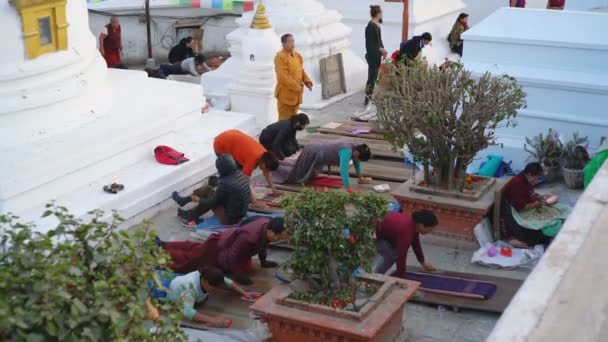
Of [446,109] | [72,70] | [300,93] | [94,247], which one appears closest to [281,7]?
[300,93]

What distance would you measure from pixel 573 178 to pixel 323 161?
2505mm

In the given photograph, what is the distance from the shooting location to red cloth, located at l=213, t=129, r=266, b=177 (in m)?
8.63

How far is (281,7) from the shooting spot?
42.0 ft

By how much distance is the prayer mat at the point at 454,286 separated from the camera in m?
6.73

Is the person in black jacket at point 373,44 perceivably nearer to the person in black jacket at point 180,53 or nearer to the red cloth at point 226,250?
the person in black jacket at point 180,53

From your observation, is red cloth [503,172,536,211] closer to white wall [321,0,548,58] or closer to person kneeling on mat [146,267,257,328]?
person kneeling on mat [146,267,257,328]

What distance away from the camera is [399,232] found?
21.9 ft

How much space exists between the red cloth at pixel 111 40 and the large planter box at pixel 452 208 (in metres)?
7.21

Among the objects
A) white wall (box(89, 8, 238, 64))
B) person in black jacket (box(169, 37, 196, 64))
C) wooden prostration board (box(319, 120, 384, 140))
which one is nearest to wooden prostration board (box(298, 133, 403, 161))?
wooden prostration board (box(319, 120, 384, 140))

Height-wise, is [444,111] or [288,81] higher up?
[444,111]

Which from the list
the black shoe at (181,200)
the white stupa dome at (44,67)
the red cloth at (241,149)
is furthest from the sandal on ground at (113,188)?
the red cloth at (241,149)

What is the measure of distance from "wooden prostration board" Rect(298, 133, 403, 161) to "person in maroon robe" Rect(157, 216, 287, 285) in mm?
3174

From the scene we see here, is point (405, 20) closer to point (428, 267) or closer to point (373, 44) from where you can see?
point (373, 44)

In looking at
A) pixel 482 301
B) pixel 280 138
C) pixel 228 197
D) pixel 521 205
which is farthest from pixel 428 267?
pixel 280 138
